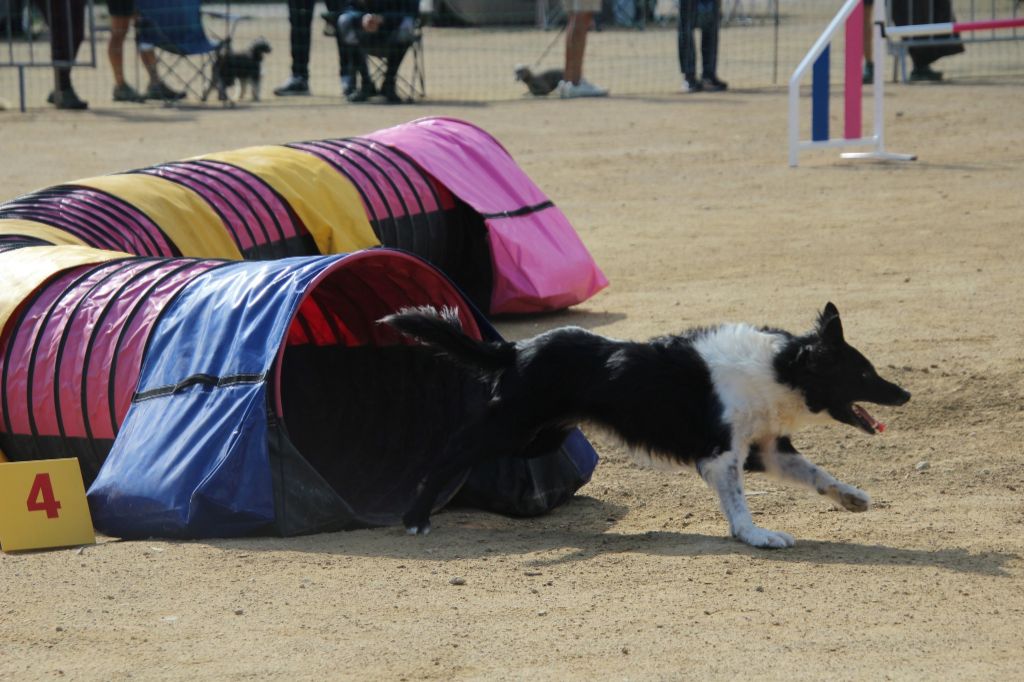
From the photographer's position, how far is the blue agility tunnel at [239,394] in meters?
5.56

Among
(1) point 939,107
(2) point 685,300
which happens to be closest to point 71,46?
(1) point 939,107

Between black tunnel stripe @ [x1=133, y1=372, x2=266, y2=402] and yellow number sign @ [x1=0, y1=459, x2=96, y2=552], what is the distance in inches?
17.8

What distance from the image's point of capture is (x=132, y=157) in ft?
47.8

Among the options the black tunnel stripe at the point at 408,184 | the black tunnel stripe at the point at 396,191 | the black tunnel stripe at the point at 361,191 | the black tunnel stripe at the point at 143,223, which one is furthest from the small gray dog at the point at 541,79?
the black tunnel stripe at the point at 143,223

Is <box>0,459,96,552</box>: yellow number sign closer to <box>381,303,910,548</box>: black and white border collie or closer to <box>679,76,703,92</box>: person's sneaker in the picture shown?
<box>381,303,910,548</box>: black and white border collie

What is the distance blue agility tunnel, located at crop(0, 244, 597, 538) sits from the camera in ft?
18.2

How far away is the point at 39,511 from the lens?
18.3ft

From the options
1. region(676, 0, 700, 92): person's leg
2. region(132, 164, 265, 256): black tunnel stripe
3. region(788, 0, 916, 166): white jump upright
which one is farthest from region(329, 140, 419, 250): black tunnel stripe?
region(676, 0, 700, 92): person's leg

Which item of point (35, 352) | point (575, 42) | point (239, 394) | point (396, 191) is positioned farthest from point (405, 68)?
point (239, 394)

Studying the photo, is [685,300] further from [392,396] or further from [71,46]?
[71,46]

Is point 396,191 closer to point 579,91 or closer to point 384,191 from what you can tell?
point 384,191

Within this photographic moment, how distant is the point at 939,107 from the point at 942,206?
5964 millimetres

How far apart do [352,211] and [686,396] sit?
3674mm

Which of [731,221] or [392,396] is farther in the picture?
[731,221]
